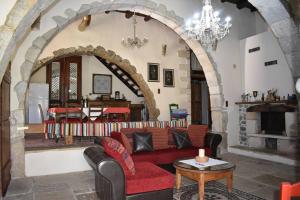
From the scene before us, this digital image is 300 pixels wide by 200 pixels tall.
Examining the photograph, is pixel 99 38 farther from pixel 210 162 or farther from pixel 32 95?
pixel 210 162

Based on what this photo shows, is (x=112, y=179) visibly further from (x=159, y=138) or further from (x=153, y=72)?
(x=153, y=72)

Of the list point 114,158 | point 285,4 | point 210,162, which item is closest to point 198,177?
point 210,162

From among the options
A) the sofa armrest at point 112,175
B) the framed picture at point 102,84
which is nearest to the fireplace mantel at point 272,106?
the sofa armrest at point 112,175

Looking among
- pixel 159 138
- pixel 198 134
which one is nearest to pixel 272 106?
pixel 198 134

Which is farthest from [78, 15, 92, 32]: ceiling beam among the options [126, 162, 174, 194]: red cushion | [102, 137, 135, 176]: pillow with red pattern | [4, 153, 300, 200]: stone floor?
[126, 162, 174, 194]: red cushion

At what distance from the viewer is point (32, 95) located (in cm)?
812

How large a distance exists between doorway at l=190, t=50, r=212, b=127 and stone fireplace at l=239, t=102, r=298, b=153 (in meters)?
2.93

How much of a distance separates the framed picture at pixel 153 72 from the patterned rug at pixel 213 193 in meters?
4.65

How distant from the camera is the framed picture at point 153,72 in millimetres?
7855

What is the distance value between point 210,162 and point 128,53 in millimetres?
4961

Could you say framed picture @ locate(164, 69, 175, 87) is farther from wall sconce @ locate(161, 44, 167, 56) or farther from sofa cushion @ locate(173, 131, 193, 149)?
sofa cushion @ locate(173, 131, 193, 149)

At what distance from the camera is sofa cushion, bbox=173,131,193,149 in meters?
4.62

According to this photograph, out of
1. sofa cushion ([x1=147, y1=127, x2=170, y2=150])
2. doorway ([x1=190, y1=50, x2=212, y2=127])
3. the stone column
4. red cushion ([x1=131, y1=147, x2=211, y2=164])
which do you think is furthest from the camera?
doorway ([x1=190, y1=50, x2=212, y2=127])

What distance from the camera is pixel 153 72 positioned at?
25.9 feet
